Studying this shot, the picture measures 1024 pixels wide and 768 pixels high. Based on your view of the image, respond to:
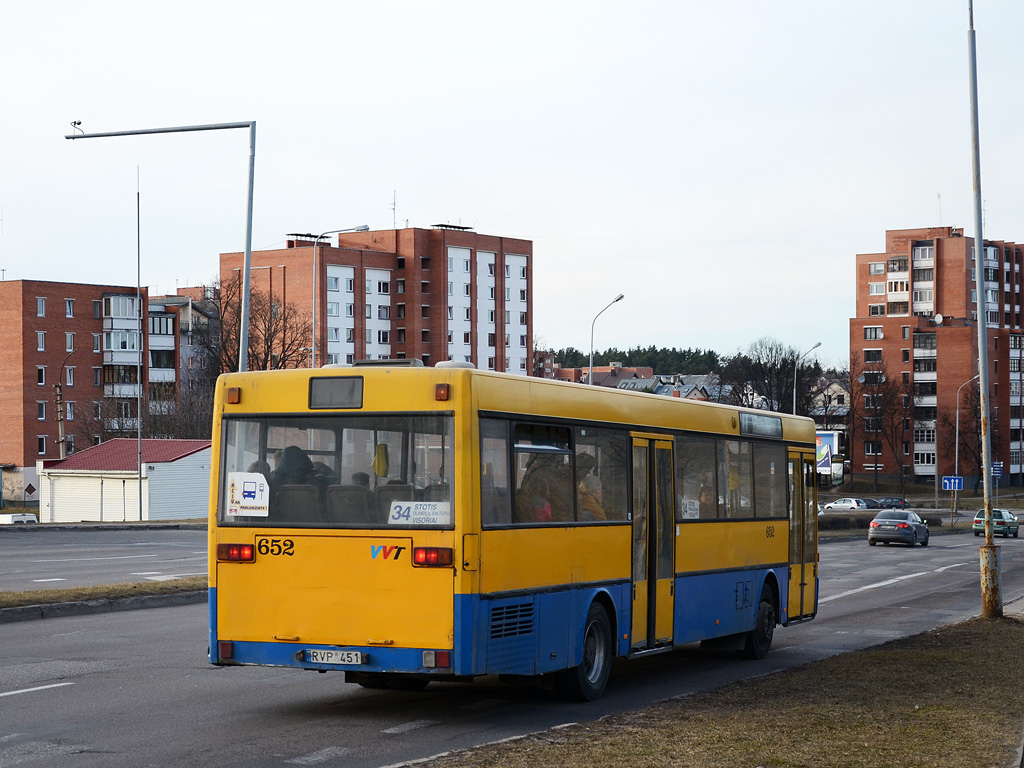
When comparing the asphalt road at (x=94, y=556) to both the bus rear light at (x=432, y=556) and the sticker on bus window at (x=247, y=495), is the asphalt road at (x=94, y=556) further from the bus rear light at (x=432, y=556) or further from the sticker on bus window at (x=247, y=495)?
the bus rear light at (x=432, y=556)

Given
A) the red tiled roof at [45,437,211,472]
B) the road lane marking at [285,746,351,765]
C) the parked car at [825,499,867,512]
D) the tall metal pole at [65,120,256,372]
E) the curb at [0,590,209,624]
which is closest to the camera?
the road lane marking at [285,746,351,765]

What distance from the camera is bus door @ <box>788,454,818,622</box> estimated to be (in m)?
16.3

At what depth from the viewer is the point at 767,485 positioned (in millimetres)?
15445

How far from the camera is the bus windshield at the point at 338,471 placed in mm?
9742

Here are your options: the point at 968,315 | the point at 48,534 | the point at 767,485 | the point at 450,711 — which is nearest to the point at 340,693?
the point at 450,711

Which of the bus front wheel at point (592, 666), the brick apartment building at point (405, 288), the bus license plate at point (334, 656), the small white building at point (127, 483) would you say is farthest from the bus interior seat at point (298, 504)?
the brick apartment building at point (405, 288)

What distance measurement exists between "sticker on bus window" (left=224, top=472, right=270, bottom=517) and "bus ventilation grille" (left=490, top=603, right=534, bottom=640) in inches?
76.7

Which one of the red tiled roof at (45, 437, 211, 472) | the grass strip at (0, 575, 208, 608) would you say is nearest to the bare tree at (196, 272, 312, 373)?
the red tiled roof at (45, 437, 211, 472)

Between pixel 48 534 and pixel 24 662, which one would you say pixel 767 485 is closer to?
pixel 24 662

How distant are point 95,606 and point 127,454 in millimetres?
44218

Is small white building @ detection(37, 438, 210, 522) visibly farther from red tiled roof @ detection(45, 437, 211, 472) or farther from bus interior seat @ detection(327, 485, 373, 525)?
bus interior seat @ detection(327, 485, 373, 525)

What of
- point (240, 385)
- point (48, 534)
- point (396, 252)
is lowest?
point (48, 534)

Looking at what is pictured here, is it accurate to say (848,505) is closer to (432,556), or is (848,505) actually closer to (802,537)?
(802,537)

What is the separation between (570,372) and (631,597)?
186 meters
